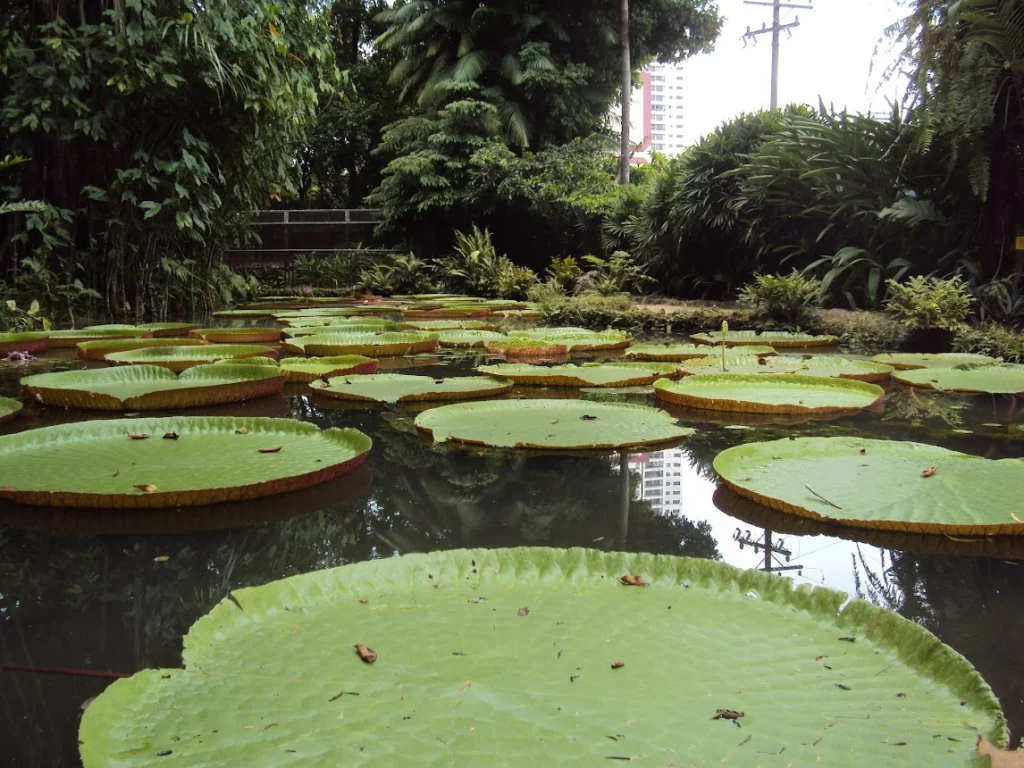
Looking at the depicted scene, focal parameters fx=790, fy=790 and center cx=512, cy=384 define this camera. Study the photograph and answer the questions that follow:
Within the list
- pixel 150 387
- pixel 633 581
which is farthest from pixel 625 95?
pixel 633 581

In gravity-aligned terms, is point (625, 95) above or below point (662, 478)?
above

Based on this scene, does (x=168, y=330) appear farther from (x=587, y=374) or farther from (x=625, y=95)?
(x=625, y=95)

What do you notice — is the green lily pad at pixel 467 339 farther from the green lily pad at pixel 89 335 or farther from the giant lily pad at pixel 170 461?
the giant lily pad at pixel 170 461

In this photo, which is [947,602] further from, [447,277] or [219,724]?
[447,277]

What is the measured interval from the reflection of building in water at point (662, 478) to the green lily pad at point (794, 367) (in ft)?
4.10

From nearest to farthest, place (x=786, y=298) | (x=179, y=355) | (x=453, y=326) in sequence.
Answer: (x=179, y=355), (x=786, y=298), (x=453, y=326)

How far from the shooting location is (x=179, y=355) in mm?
3885

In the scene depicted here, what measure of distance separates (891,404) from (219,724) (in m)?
2.85

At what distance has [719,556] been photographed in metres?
1.47

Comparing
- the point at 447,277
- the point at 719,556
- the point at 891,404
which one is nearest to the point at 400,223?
the point at 447,277

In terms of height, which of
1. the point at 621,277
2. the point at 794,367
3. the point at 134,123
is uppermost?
the point at 134,123

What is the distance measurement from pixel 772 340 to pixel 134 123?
5.43 meters

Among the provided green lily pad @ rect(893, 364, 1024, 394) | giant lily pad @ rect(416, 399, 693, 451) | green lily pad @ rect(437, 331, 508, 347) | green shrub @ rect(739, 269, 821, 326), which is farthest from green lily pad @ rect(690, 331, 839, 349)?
giant lily pad @ rect(416, 399, 693, 451)

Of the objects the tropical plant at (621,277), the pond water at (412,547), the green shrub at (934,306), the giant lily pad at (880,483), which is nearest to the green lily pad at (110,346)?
the pond water at (412,547)
